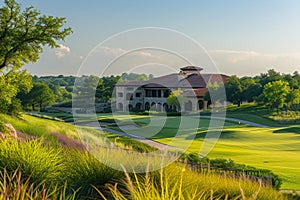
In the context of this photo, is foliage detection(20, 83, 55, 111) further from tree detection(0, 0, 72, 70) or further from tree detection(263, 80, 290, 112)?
tree detection(0, 0, 72, 70)

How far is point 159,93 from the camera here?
71.5 meters

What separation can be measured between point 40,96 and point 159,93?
24.7 m

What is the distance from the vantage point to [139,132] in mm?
39188

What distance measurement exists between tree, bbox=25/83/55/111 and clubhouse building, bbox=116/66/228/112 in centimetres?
1256

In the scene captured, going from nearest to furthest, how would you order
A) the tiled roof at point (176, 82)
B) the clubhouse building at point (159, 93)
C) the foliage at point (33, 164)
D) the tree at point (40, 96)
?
the foliage at point (33, 164) → the tree at point (40, 96) → the clubhouse building at point (159, 93) → the tiled roof at point (176, 82)

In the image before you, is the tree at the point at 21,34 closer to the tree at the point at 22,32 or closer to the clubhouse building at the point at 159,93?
the tree at the point at 22,32

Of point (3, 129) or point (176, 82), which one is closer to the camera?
point (3, 129)

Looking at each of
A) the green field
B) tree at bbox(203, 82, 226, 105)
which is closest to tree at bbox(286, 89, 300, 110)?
tree at bbox(203, 82, 226, 105)

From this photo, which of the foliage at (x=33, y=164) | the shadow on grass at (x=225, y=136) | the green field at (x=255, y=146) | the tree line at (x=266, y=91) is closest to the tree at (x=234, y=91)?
the tree line at (x=266, y=91)

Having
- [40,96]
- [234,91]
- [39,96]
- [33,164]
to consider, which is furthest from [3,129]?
[234,91]

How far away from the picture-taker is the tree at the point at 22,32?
15445 mm

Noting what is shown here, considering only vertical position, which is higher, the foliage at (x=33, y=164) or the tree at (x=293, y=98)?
the tree at (x=293, y=98)

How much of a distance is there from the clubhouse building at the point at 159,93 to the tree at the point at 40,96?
12.6 m

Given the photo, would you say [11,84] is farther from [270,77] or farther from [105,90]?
[270,77]
